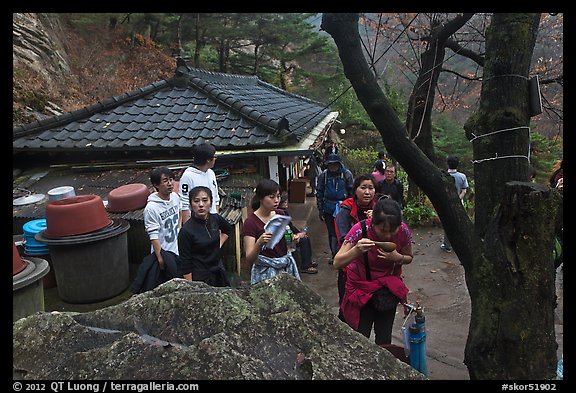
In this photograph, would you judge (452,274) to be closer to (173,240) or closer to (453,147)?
(173,240)

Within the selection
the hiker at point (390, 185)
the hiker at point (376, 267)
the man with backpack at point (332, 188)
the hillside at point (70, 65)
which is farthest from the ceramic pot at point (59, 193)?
the hillside at point (70, 65)

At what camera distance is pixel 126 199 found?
5.58 metres

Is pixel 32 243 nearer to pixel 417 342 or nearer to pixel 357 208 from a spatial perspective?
pixel 357 208

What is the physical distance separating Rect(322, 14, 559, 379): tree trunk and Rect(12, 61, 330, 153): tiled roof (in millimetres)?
3720

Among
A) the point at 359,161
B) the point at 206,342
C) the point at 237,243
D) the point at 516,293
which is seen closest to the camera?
the point at 206,342

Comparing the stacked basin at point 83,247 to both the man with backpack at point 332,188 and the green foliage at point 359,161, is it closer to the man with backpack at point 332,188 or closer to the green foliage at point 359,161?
the man with backpack at point 332,188

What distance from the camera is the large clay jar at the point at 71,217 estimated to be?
4.39 meters

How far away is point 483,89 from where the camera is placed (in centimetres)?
261

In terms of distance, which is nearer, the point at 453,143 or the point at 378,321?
the point at 378,321

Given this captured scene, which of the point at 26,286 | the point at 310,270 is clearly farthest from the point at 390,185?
the point at 26,286

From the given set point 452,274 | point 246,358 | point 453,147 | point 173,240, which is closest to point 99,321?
point 246,358

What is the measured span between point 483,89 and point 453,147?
66.7ft

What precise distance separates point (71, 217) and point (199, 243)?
188 cm

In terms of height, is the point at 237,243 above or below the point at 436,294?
above
